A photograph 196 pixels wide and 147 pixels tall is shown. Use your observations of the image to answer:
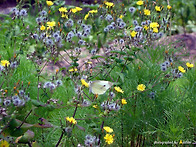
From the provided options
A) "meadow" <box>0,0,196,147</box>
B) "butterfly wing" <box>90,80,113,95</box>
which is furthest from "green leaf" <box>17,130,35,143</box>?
"butterfly wing" <box>90,80,113,95</box>

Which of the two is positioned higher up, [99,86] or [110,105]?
[99,86]

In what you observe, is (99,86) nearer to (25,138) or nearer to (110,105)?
(110,105)

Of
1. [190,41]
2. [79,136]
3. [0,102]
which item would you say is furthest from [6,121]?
[190,41]

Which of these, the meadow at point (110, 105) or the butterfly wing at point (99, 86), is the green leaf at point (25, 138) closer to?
the meadow at point (110, 105)

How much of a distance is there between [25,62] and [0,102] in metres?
1.72

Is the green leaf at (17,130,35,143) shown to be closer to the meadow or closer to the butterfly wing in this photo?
the meadow

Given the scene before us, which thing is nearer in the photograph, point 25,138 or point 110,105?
point 25,138

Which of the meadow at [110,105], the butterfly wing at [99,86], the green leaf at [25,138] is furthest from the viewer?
the butterfly wing at [99,86]

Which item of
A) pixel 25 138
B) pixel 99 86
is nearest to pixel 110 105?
pixel 99 86

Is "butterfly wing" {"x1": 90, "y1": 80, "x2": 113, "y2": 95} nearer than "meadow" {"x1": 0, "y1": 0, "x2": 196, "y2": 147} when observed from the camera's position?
No

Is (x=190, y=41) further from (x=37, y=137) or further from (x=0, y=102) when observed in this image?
(x=0, y=102)

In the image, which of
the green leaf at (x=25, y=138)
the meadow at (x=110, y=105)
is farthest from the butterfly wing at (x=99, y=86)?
the green leaf at (x=25, y=138)

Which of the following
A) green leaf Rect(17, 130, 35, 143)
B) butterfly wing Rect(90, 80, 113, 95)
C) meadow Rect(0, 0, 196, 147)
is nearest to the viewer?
green leaf Rect(17, 130, 35, 143)

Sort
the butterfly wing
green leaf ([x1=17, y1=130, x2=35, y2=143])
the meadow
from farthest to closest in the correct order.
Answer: the butterfly wing
the meadow
green leaf ([x1=17, y1=130, x2=35, y2=143])
